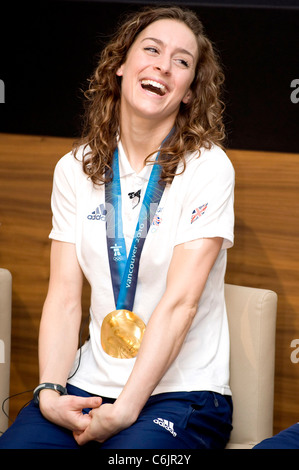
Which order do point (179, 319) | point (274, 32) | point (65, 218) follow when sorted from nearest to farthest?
1. point (179, 319)
2. point (65, 218)
3. point (274, 32)

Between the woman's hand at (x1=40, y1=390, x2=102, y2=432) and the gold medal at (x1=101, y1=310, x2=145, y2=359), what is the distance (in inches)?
7.1

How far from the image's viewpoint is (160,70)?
2021 millimetres

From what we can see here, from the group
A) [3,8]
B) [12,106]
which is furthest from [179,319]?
[3,8]

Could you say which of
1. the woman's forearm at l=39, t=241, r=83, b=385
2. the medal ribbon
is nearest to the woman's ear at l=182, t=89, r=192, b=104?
the medal ribbon

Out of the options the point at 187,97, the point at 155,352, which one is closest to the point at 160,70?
the point at 187,97

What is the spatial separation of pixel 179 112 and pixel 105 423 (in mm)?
926

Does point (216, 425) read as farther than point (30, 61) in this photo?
No

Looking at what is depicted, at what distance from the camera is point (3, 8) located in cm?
262

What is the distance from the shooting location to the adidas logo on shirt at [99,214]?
80.4 inches

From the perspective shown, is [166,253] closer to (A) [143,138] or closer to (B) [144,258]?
(B) [144,258]

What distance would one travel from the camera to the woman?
182 cm
